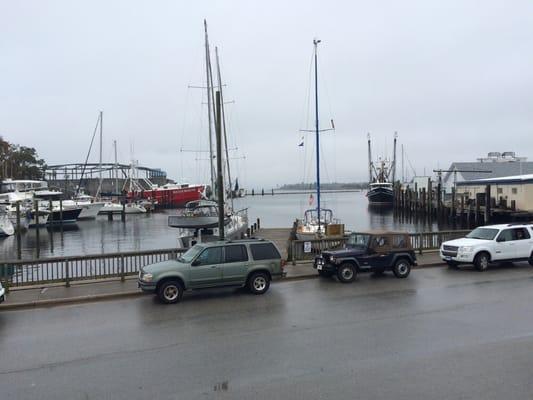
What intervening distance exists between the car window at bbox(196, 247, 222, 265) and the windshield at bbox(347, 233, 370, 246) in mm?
5302

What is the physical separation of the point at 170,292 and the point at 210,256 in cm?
153

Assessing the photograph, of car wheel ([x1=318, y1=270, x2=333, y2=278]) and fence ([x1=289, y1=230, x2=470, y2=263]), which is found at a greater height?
fence ([x1=289, y1=230, x2=470, y2=263])

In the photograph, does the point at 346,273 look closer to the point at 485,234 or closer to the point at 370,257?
the point at 370,257

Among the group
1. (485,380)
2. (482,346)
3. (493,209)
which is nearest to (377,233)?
(482,346)

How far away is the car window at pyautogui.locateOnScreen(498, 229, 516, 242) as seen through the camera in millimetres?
17953

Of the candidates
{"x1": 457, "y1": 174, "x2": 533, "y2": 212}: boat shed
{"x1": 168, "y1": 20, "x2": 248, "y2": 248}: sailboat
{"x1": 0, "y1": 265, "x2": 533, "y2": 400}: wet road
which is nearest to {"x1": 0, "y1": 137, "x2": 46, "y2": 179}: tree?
{"x1": 168, "y1": 20, "x2": 248, "y2": 248}: sailboat

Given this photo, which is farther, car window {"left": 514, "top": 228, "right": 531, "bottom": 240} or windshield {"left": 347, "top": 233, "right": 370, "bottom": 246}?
car window {"left": 514, "top": 228, "right": 531, "bottom": 240}

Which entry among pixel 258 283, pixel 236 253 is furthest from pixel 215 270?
pixel 258 283

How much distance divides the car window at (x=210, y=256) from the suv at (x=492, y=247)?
933 cm

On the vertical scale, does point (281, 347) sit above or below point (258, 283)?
below

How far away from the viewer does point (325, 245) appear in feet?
64.8

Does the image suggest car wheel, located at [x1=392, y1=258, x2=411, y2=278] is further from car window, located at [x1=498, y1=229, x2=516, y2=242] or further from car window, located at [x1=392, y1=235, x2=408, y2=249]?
car window, located at [x1=498, y1=229, x2=516, y2=242]

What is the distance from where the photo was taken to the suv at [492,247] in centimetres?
1733

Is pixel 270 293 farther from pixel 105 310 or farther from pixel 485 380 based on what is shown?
pixel 485 380
